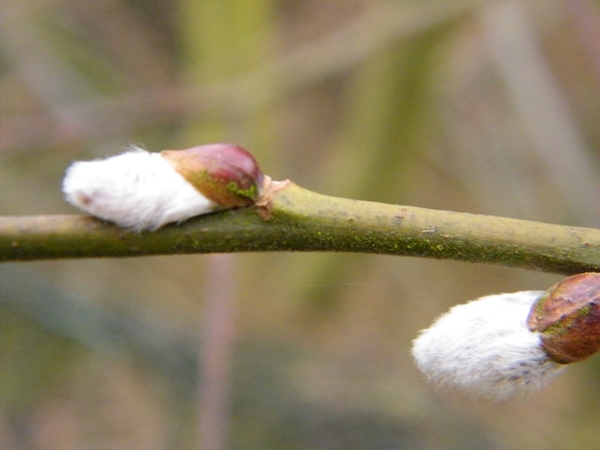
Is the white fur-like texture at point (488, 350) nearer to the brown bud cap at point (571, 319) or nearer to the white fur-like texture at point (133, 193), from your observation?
the brown bud cap at point (571, 319)

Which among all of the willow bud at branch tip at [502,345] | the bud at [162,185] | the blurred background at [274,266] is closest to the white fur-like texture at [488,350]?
the willow bud at branch tip at [502,345]

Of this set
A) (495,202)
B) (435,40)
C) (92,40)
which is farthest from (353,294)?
(92,40)

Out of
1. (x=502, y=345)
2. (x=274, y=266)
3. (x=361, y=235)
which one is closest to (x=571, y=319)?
(x=502, y=345)

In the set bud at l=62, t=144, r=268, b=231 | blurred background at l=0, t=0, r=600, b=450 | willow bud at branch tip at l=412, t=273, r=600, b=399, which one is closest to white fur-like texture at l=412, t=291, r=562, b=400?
willow bud at branch tip at l=412, t=273, r=600, b=399

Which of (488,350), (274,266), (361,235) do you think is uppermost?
(274,266)

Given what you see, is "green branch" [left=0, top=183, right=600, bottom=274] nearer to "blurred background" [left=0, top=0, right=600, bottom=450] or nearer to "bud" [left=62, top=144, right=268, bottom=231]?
"bud" [left=62, top=144, right=268, bottom=231]

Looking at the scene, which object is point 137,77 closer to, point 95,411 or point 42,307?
point 42,307

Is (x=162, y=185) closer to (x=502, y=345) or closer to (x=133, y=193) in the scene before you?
(x=133, y=193)
